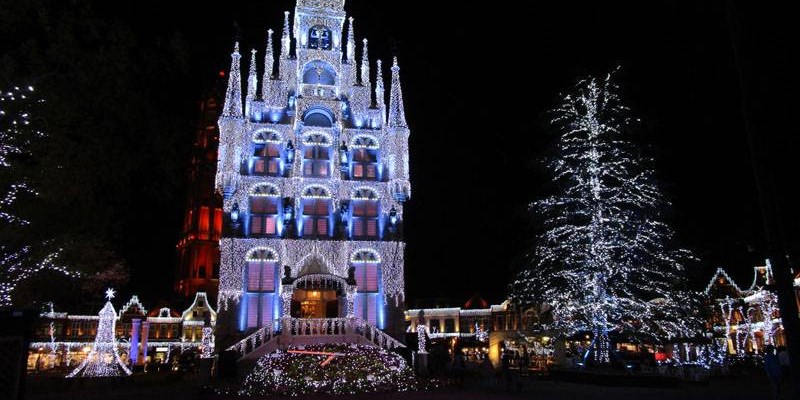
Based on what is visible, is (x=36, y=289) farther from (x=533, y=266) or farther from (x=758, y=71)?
(x=758, y=71)

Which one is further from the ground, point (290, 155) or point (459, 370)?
point (290, 155)

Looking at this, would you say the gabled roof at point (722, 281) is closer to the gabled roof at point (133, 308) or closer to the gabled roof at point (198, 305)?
the gabled roof at point (198, 305)

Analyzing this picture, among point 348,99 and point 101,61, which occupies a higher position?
point 348,99

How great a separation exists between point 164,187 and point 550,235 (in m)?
18.3

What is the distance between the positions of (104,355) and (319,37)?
24578 mm

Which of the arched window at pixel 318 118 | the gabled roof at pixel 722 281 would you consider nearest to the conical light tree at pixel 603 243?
the arched window at pixel 318 118

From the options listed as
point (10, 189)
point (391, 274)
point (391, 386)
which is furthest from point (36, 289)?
point (391, 274)

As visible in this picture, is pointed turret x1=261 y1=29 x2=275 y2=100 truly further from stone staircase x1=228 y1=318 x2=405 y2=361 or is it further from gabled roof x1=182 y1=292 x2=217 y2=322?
gabled roof x1=182 y1=292 x2=217 y2=322

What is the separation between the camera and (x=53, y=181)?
14.8 metres

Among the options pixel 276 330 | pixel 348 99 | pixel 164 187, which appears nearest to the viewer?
pixel 164 187

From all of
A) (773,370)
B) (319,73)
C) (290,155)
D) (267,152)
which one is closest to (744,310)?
(319,73)

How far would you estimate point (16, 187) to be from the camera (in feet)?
53.4

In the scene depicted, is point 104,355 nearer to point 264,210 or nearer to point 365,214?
point 264,210

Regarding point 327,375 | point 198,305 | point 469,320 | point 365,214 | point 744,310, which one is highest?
point 365,214
